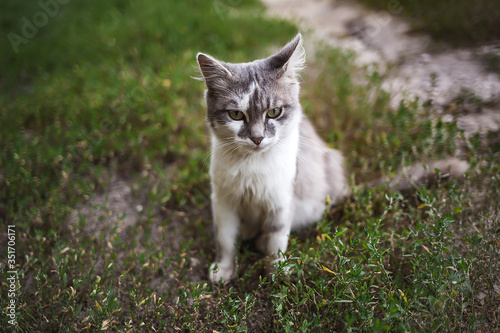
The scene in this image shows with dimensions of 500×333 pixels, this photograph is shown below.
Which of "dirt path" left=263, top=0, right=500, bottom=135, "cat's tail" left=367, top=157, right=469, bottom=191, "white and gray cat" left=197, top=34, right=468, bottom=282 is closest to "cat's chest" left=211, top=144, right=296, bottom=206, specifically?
"white and gray cat" left=197, top=34, right=468, bottom=282

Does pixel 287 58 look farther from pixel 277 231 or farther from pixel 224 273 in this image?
pixel 224 273

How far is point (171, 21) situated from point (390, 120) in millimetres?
4240

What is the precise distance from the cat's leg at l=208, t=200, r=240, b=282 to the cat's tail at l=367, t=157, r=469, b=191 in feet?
4.53

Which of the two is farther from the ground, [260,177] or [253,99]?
[253,99]

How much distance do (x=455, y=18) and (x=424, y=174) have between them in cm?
251

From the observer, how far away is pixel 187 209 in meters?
3.35

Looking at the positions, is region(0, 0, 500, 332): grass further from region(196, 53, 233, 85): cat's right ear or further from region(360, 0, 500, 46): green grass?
region(196, 53, 233, 85): cat's right ear

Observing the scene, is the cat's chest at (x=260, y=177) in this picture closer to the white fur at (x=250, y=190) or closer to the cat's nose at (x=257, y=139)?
the white fur at (x=250, y=190)

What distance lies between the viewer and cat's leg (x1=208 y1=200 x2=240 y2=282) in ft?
8.59

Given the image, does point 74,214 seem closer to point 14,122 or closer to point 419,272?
point 14,122

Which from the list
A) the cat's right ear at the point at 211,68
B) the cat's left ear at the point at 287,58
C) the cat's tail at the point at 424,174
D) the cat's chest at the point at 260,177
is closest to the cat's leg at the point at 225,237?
the cat's chest at the point at 260,177

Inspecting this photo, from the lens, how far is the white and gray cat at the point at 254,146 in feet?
7.39

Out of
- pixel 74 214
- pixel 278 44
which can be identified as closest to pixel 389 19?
pixel 278 44

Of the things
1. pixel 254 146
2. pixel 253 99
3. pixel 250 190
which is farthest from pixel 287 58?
pixel 250 190
